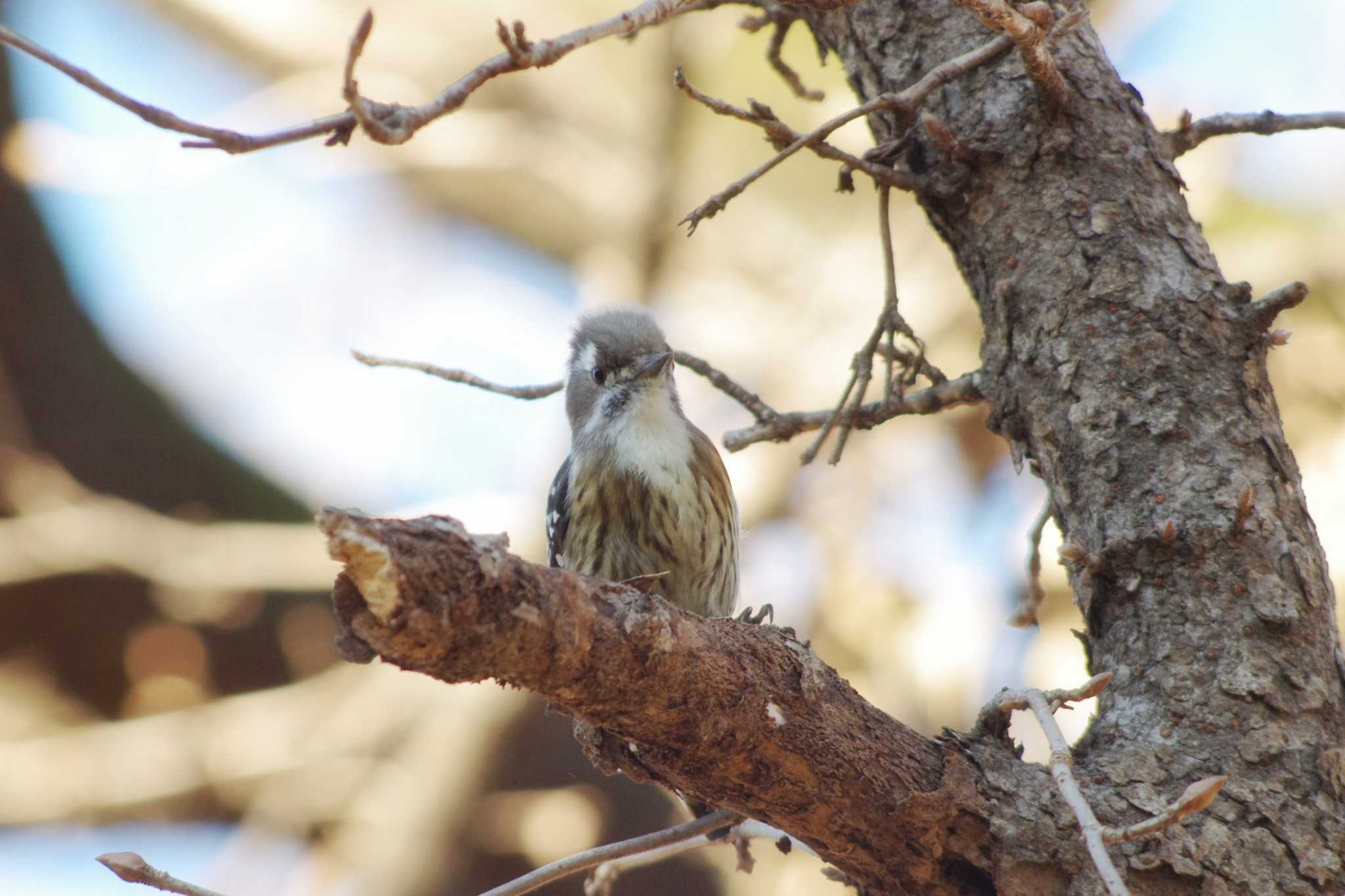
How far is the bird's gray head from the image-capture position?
11.0 ft

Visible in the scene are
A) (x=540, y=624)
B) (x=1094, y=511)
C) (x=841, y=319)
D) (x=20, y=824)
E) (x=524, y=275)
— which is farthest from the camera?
(x=524, y=275)

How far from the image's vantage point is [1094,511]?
7.72 ft

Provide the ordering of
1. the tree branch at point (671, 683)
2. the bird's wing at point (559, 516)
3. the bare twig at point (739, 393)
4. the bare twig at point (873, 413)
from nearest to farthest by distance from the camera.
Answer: the tree branch at point (671, 683) < the bare twig at point (873, 413) < the bare twig at point (739, 393) < the bird's wing at point (559, 516)

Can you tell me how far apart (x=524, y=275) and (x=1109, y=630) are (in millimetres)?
5580

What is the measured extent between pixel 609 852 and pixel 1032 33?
165 cm

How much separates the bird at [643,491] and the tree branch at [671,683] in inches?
41.0

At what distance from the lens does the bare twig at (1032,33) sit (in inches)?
79.9

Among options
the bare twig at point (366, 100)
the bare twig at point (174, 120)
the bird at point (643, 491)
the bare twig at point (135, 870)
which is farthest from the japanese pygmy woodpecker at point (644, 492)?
the bare twig at point (174, 120)

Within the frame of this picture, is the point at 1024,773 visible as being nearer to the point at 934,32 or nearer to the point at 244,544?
the point at 934,32

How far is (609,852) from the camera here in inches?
85.9

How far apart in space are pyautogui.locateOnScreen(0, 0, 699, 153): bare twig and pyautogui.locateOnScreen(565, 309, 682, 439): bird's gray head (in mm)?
1666

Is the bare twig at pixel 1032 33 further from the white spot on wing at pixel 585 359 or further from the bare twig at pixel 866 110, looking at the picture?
the white spot on wing at pixel 585 359

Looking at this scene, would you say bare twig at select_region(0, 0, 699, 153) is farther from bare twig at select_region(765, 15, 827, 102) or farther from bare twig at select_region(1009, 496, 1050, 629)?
bare twig at select_region(1009, 496, 1050, 629)

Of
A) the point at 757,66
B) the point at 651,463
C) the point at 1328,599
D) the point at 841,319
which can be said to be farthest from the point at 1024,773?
the point at 757,66
